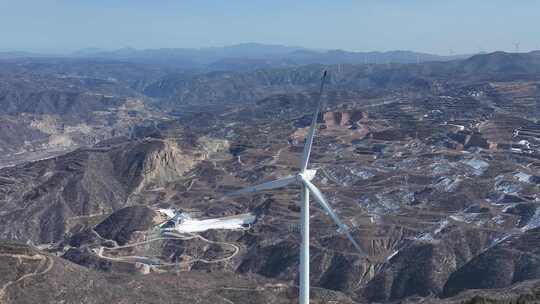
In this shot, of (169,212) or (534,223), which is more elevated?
(534,223)

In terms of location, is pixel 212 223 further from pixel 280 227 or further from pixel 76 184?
pixel 76 184

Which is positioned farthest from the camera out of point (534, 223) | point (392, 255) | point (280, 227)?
point (280, 227)

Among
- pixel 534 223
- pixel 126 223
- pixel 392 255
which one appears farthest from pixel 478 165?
pixel 126 223

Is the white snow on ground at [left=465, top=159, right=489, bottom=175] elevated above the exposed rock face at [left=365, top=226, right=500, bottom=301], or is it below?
above

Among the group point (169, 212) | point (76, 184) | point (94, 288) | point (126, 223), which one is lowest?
point (169, 212)

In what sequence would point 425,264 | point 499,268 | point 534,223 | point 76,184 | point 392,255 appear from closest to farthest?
point 499,268 < point 425,264 < point 392,255 < point 534,223 < point 76,184

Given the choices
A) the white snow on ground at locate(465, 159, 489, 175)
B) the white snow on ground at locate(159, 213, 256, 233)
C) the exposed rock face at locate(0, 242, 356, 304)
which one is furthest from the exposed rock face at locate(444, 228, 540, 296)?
the white snow on ground at locate(465, 159, 489, 175)

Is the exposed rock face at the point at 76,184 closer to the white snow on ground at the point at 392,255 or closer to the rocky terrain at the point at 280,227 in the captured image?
the rocky terrain at the point at 280,227

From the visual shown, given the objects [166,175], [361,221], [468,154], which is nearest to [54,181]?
[166,175]

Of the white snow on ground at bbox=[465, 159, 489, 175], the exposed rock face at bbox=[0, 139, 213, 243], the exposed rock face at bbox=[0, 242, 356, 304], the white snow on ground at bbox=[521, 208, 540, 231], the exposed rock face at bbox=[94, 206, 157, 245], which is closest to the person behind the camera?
the exposed rock face at bbox=[0, 242, 356, 304]

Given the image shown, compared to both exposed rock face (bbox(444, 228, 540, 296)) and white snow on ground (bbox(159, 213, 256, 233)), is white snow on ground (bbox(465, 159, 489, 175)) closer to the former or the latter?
exposed rock face (bbox(444, 228, 540, 296))
